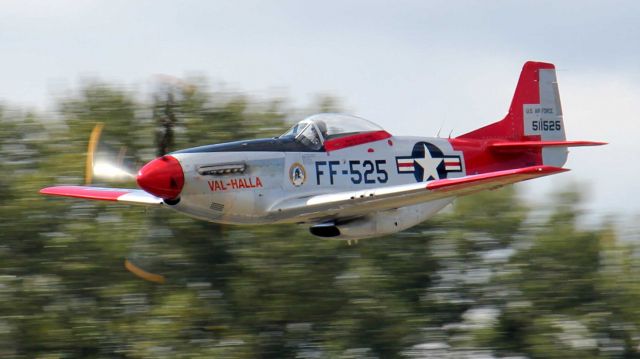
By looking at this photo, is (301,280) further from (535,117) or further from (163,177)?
(163,177)

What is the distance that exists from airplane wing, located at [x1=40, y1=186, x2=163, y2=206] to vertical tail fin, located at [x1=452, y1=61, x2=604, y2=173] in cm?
476

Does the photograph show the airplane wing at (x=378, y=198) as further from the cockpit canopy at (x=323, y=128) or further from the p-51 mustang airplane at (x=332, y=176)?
the cockpit canopy at (x=323, y=128)

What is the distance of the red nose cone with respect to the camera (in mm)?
15477

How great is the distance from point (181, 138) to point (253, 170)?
55.3 feet

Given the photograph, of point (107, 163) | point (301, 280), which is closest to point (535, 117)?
point (107, 163)

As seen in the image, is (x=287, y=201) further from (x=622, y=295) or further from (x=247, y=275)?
(x=622, y=295)

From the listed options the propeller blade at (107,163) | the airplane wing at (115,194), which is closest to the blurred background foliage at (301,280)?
the airplane wing at (115,194)

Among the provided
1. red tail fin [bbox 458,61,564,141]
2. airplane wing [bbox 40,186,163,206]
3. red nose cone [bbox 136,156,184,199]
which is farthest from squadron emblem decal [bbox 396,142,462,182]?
airplane wing [bbox 40,186,163,206]

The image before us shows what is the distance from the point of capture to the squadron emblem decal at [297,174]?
16203 mm

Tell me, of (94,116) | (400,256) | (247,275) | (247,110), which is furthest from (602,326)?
(94,116)

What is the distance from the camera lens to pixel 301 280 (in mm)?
30797

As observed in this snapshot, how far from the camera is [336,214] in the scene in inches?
647

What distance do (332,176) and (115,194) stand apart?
396cm

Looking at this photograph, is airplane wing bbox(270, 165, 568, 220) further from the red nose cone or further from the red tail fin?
the red tail fin
